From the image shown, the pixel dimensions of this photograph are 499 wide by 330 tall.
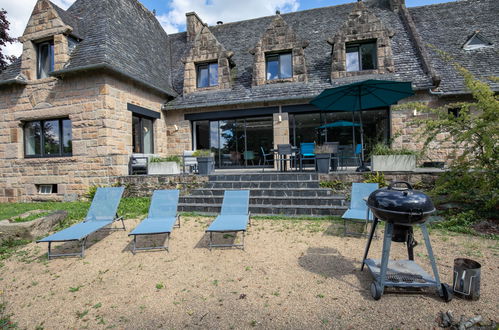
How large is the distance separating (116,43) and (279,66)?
257 inches

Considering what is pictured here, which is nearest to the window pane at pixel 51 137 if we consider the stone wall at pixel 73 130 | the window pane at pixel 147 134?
the stone wall at pixel 73 130

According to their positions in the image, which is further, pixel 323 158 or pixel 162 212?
pixel 323 158

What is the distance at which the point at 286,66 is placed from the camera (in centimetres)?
1124

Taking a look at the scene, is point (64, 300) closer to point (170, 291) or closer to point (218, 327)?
point (170, 291)

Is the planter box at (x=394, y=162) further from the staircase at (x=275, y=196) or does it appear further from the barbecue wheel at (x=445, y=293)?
the barbecue wheel at (x=445, y=293)

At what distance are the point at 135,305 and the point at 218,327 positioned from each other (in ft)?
3.49

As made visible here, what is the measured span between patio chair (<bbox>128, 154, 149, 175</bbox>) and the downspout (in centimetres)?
1055

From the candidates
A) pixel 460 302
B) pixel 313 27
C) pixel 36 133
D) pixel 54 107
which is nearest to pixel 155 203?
pixel 460 302

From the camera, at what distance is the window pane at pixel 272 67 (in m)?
11.4

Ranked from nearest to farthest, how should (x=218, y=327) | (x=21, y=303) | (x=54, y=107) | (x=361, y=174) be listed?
(x=218, y=327) < (x=21, y=303) < (x=361, y=174) < (x=54, y=107)

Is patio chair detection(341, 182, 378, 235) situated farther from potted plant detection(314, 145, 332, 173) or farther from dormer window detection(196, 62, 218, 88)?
dormer window detection(196, 62, 218, 88)

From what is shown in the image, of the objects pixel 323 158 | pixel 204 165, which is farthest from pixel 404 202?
pixel 204 165

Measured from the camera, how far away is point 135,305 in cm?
289

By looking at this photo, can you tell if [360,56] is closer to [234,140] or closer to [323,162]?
[323,162]
